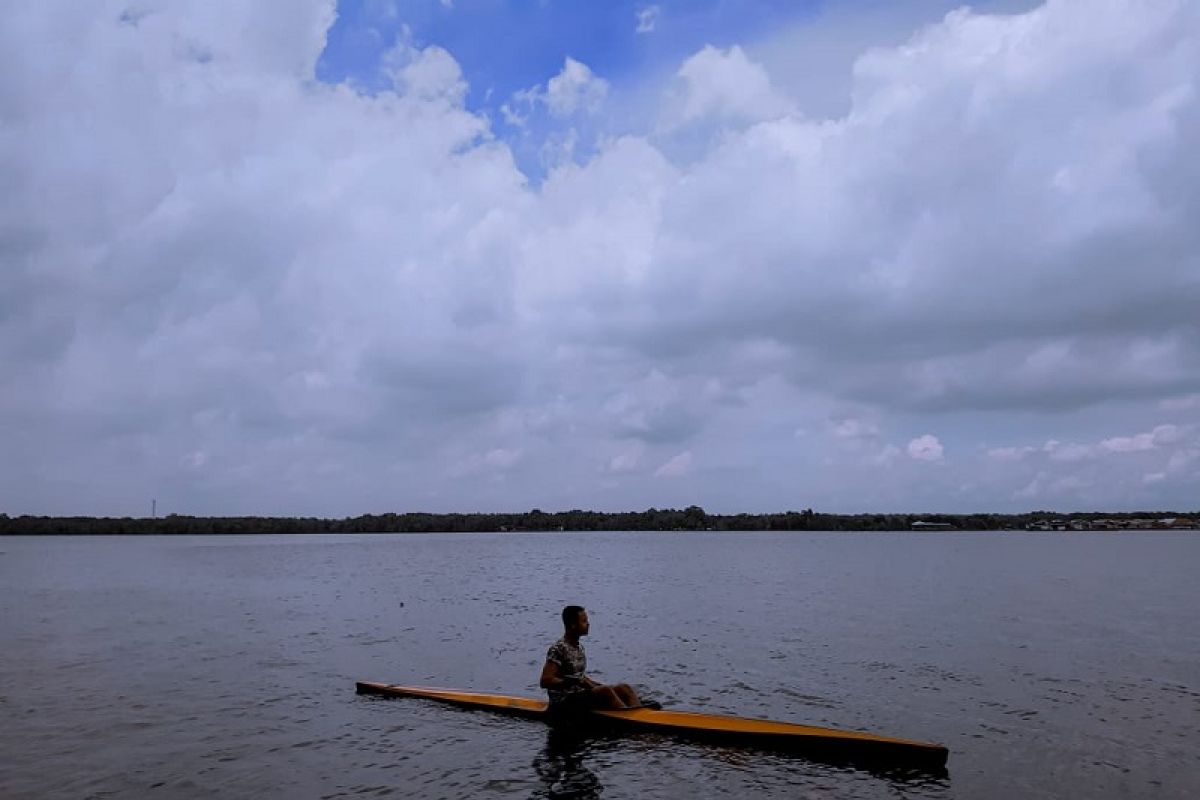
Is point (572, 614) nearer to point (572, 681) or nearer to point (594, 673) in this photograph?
point (572, 681)

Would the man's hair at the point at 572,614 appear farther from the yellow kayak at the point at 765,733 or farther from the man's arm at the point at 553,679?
the yellow kayak at the point at 765,733

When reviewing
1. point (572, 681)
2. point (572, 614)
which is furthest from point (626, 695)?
point (572, 614)

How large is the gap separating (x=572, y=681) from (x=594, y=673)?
7.77 meters

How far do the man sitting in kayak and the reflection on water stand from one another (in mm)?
627

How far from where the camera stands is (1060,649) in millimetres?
28688

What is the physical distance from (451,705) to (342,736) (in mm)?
2882

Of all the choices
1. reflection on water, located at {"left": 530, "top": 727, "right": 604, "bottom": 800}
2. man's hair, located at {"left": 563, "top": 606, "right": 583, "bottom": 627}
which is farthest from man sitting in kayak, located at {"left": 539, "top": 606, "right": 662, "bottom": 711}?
reflection on water, located at {"left": 530, "top": 727, "right": 604, "bottom": 800}

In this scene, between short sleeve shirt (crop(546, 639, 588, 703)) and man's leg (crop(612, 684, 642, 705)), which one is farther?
man's leg (crop(612, 684, 642, 705))

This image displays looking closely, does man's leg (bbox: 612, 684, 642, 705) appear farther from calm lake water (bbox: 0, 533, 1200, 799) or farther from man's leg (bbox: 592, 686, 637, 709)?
calm lake water (bbox: 0, 533, 1200, 799)

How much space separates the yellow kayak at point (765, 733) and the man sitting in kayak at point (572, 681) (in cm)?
21

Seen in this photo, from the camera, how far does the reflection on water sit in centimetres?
1360

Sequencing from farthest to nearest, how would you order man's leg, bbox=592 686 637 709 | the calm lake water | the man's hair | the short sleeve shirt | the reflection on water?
the short sleeve shirt → man's leg, bbox=592 686 637 709 → the man's hair → the calm lake water → the reflection on water

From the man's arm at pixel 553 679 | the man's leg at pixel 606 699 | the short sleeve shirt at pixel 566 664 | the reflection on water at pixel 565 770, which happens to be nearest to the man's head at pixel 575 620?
the short sleeve shirt at pixel 566 664

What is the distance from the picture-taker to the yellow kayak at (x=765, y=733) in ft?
47.2
